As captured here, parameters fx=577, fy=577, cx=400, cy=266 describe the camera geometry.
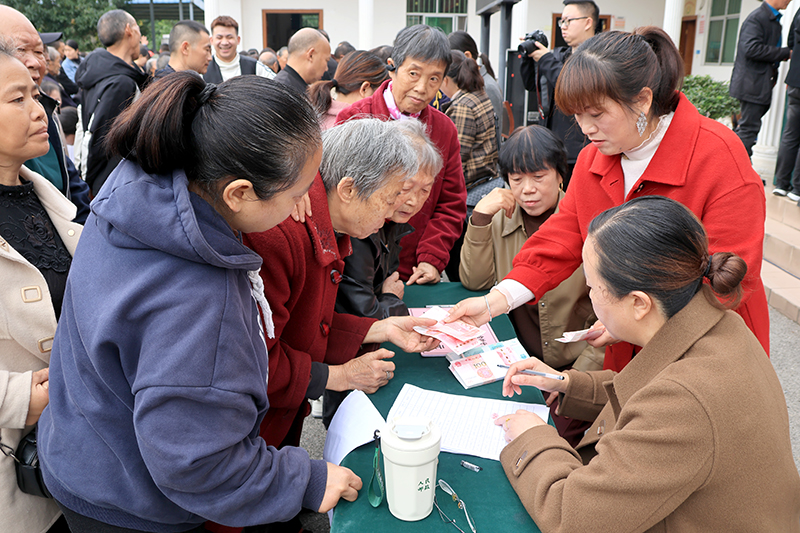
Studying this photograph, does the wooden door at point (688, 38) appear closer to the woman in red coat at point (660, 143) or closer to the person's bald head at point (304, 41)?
the person's bald head at point (304, 41)

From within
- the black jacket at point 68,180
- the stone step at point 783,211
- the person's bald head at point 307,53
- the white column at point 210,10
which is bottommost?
the stone step at point 783,211

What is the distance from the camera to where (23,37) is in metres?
2.64

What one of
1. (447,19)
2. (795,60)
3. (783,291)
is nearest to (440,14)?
(447,19)

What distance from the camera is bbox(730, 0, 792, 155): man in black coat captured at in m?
5.49

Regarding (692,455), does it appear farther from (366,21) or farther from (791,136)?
(366,21)

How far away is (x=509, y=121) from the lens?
675 centimetres

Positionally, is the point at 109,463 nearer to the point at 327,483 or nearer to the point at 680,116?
the point at 327,483

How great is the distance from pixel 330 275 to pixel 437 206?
1.47m

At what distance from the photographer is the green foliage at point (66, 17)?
22359 millimetres

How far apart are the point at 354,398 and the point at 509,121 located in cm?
566

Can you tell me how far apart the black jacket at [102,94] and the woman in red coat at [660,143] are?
9.84ft

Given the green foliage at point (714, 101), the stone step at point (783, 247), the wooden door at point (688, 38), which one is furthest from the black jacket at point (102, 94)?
the wooden door at point (688, 38)

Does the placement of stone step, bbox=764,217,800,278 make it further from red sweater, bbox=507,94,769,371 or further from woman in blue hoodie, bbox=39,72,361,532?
woman in blue hoodie, bbox=39,72,361,532

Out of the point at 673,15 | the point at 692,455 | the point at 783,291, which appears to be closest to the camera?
the point at 692,455
